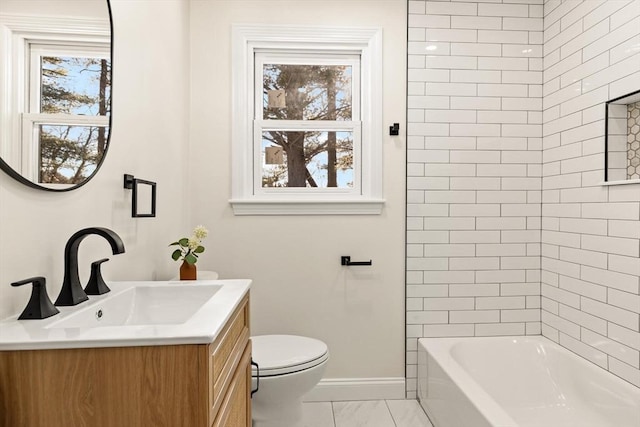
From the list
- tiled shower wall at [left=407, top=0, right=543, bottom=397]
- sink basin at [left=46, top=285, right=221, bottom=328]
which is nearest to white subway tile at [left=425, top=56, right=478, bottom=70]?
tiled shower wall at [left=407, top=0, right=543, bottom=397]

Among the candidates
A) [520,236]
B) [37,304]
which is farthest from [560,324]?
[37,304]

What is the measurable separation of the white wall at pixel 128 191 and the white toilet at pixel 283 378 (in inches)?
26.1

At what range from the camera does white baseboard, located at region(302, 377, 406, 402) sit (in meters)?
2.36

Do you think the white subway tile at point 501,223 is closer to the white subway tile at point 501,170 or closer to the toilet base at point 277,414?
the white subway tile at point 501,170

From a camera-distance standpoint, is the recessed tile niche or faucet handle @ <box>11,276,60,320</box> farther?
the recessed tile niche

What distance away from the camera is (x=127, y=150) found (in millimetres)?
1502

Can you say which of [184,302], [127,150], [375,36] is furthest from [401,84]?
[184,302]

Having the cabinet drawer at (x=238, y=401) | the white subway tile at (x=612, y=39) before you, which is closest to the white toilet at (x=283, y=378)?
the cabinet drawer at (x=238, y=401)

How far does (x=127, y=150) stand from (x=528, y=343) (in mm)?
2442

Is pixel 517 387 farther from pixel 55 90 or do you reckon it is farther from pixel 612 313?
pixel 55 90

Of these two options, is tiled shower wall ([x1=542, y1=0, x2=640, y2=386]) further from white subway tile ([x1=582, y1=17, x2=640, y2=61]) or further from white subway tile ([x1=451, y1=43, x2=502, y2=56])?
white subway tile ([x1=451, y1=43, x2=502, y2=56])

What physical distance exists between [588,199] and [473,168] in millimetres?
629

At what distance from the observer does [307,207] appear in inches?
92.7

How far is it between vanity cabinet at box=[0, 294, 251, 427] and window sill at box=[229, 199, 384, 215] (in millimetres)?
1556
